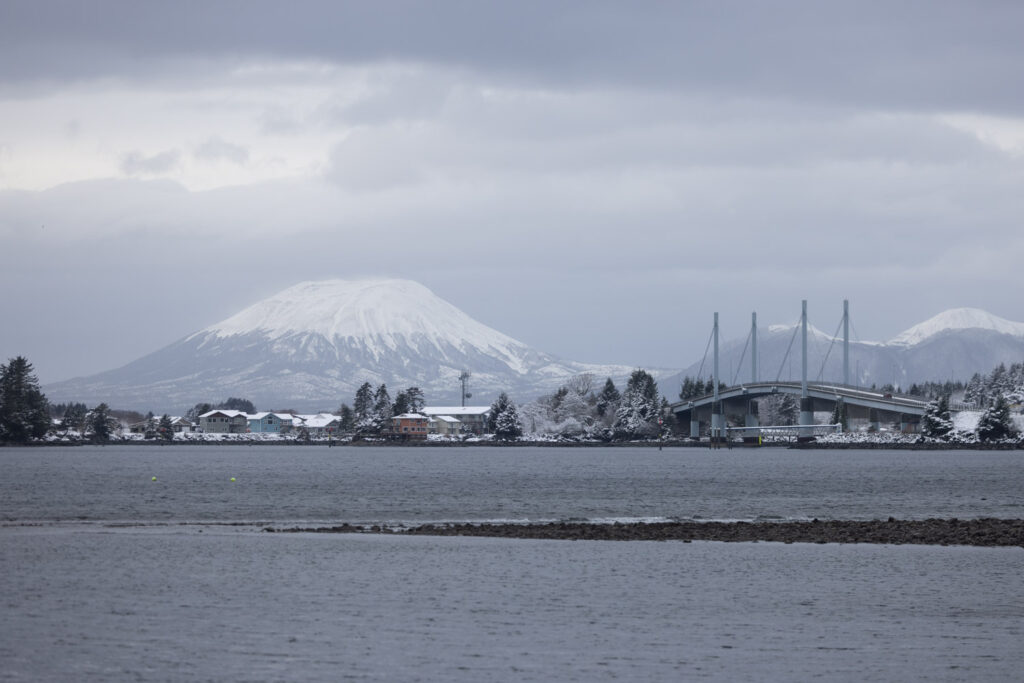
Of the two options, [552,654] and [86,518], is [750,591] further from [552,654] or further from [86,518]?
[86,518]

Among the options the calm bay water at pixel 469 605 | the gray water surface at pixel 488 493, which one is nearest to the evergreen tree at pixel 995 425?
the gray water surface at pixel 488 493

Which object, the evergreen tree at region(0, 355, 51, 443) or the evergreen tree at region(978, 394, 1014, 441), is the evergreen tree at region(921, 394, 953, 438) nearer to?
the evergreen tree at region(978, 394, 1014, 441)

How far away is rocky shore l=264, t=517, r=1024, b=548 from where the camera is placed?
156 feet

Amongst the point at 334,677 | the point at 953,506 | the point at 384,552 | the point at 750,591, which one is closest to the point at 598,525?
the point at 384,552

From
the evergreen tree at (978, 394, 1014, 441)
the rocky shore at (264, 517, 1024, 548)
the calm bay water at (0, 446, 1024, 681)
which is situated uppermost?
the evergreen tree at (978, 394, 1014, 441)

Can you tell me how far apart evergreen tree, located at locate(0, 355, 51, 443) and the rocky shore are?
13843cm

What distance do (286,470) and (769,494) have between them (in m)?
52.8

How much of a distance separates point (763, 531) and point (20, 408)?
153394 mm

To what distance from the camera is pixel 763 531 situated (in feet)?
167

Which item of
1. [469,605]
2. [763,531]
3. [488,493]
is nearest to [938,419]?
[488,493]

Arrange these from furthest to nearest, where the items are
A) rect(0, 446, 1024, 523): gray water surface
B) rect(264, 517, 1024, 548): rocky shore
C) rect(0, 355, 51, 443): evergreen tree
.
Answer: rect(0, 355, 51, 443): evergreen tree → rect(0, 446, 1024, 523): gray water surface → rect(264, 517, 1024, 548): rocky shore

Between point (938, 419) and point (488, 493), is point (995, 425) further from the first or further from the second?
point (488, 493)

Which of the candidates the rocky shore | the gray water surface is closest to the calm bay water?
the gray water surface

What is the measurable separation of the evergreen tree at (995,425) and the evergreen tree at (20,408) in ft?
→ 444
